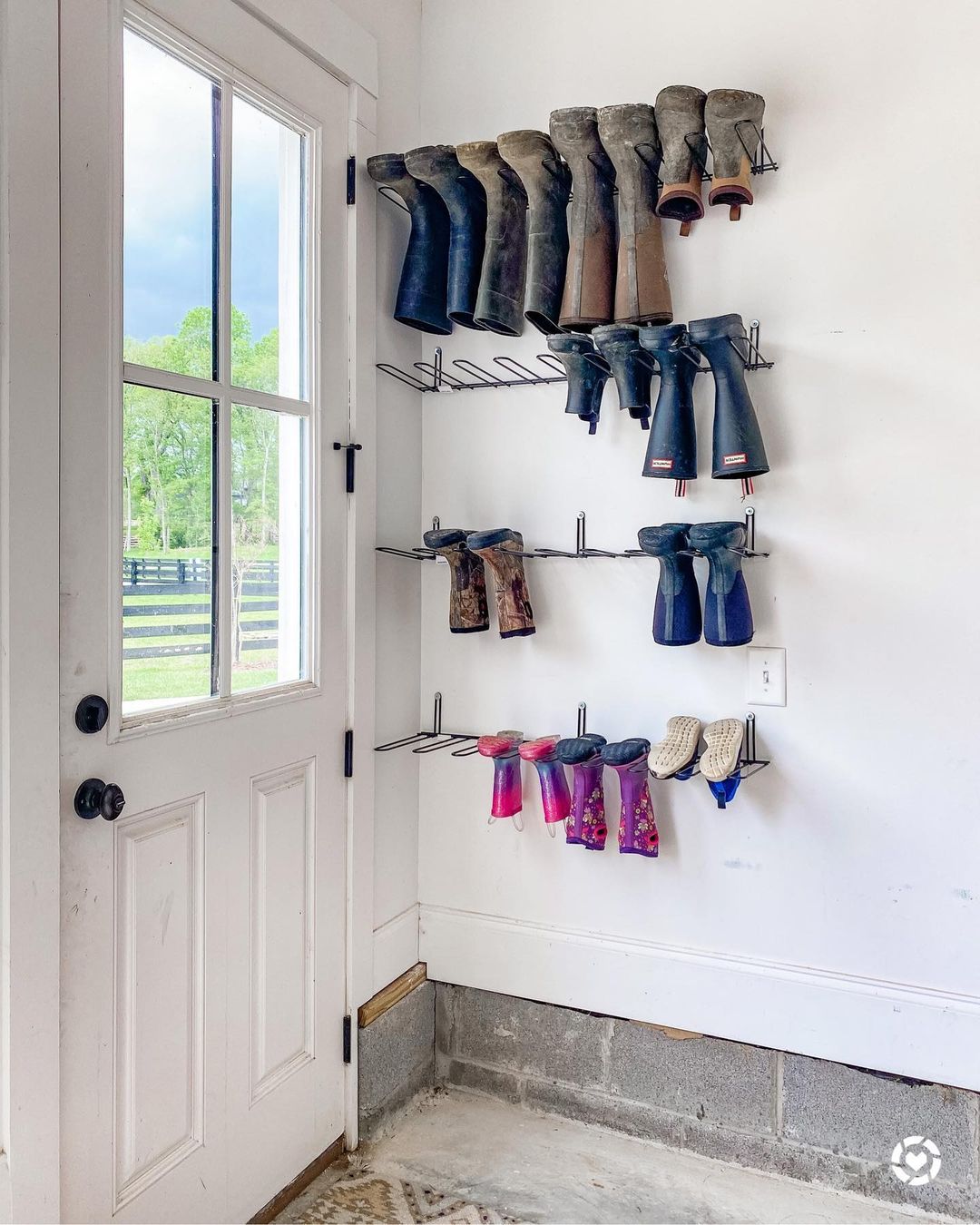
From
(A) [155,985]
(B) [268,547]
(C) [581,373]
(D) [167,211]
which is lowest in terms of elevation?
(A) [155,985]

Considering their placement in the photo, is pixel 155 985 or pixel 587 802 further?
pixel 587 802

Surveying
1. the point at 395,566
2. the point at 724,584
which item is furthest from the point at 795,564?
the point at 395,566

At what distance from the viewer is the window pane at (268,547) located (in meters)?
1.50

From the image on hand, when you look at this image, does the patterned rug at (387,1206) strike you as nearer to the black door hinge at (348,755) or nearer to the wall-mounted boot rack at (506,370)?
the black door hinge at (348,755)

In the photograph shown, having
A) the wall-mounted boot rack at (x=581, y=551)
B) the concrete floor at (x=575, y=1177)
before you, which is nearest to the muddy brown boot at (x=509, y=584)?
the wall-mounted boot rack at (x=581, y=551)

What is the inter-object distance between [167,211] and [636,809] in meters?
1.33

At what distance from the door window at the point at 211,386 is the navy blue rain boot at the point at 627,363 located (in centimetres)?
55

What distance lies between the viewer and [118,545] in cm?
125

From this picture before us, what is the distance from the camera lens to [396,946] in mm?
1922

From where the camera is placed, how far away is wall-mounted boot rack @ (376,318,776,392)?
1659 millimetres

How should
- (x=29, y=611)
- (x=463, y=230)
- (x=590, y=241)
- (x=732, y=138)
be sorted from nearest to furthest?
(x=29, y=611) < (x=732, y=138) < (x=590, y=241) < (x=463, y=230)

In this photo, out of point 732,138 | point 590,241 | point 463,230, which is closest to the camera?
point 732,138

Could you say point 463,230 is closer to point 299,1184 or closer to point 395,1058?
point 395,1058

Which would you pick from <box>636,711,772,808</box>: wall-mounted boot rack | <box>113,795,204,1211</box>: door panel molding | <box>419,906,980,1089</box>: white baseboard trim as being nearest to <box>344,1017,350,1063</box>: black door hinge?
<box>419,906,980,1089</box>: white baseboard trim
